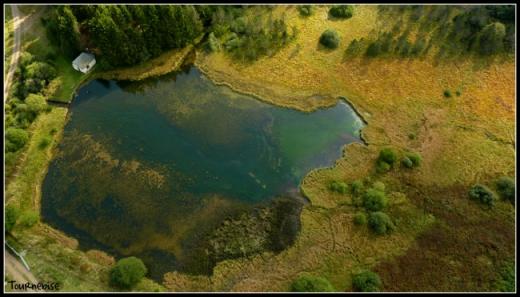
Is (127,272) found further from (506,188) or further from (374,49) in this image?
Answer: (374,49)

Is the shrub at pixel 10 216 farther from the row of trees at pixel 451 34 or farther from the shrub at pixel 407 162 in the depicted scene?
the row of trees at pixel 451 34

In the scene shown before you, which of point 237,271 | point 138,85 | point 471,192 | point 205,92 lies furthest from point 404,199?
point 138,85

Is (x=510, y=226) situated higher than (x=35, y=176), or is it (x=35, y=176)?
(x=35, y=176)

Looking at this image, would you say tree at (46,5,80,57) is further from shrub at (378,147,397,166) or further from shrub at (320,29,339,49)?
shrub at (378,147,397,166)

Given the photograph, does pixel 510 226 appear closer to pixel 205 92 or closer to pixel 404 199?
pixel 404 199

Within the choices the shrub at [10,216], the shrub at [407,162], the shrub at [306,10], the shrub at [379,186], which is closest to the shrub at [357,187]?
the shrub at [379,186]

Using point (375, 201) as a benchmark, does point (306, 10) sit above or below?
above

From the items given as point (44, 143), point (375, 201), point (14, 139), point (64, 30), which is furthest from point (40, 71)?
point (375, 201)
